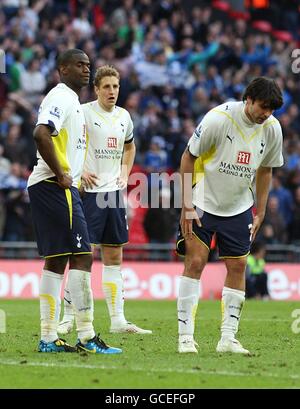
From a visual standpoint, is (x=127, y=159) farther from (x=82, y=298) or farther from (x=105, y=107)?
(x=82, y=298)

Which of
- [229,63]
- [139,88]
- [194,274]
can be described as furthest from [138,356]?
[229,63]

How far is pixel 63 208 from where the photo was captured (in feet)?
32.6

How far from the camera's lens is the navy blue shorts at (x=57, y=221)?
991 cm

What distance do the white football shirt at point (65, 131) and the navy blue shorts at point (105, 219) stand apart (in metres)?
2.55

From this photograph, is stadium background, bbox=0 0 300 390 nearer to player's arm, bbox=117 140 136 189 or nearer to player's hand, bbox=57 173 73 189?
player's hand, bbox=57 173 73 189

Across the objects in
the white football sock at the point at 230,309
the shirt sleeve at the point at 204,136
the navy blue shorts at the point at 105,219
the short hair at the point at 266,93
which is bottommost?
the white football sock at the point at 230,309

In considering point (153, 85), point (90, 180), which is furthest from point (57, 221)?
point (153, 85)

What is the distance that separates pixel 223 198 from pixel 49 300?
188 centimetres

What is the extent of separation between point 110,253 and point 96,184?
0.85m

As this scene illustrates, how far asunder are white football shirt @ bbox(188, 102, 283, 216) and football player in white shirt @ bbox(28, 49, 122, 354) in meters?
1.12

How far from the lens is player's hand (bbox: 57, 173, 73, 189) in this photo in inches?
386

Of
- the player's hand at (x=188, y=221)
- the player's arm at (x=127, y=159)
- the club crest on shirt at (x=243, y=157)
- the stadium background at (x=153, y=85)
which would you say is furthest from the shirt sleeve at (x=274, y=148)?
the stadium background at (x=153, y=85)

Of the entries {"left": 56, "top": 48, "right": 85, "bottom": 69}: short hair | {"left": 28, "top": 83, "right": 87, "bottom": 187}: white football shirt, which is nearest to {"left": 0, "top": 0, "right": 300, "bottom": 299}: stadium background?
{"left": 28, "top": 83, "right": 87, "bottom": 187}: white football shirt

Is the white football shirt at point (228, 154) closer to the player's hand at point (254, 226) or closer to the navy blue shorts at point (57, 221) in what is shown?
the player's hand at point (254, 226)
